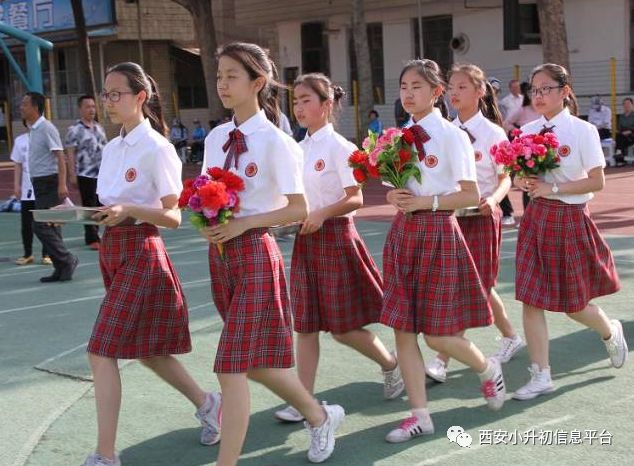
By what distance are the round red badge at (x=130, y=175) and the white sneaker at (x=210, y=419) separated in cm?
113

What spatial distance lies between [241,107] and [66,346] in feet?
10.8

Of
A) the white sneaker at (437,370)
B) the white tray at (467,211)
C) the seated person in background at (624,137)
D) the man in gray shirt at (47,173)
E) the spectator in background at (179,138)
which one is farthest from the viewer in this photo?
the spectator in background at (179,138)

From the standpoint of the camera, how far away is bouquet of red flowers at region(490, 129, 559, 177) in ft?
16.6

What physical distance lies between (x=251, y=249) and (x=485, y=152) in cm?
215

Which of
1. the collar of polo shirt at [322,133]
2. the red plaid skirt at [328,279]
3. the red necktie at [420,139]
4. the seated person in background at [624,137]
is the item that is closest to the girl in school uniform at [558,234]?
the red necktie at [420,139]

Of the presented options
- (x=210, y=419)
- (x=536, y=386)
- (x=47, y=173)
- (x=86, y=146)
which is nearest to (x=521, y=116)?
(x=86, y=146)

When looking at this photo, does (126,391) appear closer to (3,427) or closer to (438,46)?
(3,427)

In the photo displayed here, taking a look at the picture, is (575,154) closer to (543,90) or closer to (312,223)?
(543,90)

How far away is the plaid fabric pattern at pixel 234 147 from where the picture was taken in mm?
4055

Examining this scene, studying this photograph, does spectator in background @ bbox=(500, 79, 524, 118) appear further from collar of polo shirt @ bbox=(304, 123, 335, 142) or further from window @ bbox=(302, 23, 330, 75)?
window @ bbox=(302, 23, 330, 75)

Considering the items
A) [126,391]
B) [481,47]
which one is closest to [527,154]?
[126,391]

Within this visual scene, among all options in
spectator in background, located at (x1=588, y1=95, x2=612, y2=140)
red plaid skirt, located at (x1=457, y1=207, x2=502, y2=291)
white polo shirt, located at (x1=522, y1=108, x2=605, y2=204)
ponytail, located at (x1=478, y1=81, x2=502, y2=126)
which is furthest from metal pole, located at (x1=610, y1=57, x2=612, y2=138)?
white polo shirt, located at (x1=522, y1=108, x2=605, y2=204)

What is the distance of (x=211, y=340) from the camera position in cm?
675

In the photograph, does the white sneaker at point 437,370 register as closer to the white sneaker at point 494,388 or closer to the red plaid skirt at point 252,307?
the white sneaker at point 494,388
